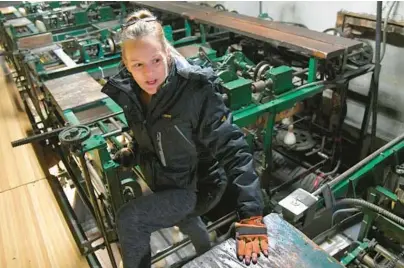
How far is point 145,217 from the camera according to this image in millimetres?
1464

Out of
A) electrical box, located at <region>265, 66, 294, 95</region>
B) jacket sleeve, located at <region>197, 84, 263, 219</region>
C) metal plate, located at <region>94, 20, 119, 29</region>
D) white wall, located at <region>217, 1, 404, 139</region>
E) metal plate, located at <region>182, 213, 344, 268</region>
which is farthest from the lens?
metal plate, located at <region>94, 20, 119, 29</region>

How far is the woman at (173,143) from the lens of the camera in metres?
1.30

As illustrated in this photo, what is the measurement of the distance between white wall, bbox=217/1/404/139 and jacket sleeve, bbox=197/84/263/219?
2.19m

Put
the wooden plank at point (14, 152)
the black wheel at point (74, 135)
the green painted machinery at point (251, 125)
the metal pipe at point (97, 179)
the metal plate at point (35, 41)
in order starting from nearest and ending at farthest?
the black wheel at point (74, 135) < the green painted machinery at point (251, 125) < the metal pipe at point (97, 179) < the wooden plank at point (14, 152) < the metal plate at point (35, 41)

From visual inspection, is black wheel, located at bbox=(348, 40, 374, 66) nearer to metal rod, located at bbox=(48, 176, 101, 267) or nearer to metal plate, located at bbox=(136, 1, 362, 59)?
metal plate, located at bbox=(136, 1, 362, 59)

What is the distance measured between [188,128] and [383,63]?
2.43 meters

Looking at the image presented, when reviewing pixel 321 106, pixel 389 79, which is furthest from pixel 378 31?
pixel 321 106

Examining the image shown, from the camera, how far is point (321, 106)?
3402 millimetres

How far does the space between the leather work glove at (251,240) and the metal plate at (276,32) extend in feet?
4.86

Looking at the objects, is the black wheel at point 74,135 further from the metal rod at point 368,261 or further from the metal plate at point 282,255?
the metal rod at point 368,261

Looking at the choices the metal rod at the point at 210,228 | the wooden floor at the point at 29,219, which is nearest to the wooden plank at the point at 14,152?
the wooden floor at the point at 29,219

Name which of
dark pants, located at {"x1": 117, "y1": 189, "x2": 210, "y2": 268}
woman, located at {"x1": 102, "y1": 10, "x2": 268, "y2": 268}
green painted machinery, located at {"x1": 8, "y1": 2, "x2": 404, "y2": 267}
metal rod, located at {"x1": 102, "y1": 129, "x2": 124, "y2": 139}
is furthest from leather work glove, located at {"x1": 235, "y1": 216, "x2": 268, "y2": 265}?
metal rod, located at {"x1": 102, "y1": 129, "x2": 124, "y2": 139}

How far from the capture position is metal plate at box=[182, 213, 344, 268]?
3.62ft

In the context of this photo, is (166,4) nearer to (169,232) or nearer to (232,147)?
(169,232)
